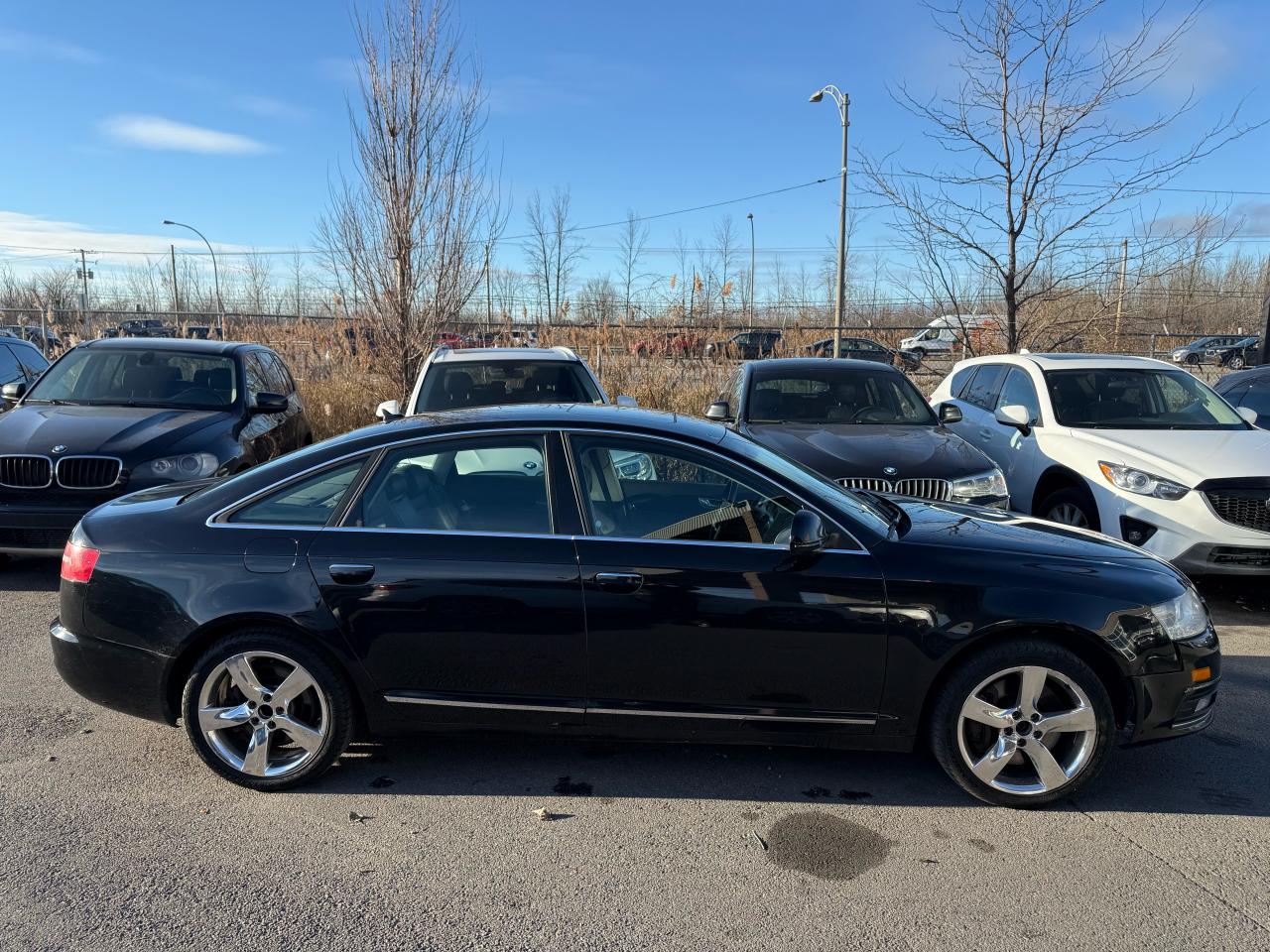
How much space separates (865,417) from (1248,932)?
5.47 meters

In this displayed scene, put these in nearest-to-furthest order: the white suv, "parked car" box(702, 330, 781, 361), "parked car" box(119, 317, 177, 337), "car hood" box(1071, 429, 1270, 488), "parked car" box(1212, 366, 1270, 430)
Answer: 1. the white suv
2. "car hood" box(1071, 429, 1270, 488)
3. "parked car" box(1212, 366, 1270, 430)
4. "parked car" box(702, 330, 781, 361)
5. "parked car" box(119, 317, 177, 337)

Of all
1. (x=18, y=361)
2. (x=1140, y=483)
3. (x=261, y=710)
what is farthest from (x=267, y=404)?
(x=1140, y=483)

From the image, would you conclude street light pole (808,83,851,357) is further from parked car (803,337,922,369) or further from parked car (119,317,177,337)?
parked car (119,317,177,337)

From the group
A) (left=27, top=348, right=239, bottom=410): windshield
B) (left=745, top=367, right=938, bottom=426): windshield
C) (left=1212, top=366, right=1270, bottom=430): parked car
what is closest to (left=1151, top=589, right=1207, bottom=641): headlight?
(left=745, top=367, right=938, bottom=426): windshield

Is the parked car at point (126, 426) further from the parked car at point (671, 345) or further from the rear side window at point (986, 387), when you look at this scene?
the rear side window at point (986, 387)

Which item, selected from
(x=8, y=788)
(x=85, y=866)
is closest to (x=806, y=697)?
(x=85, y=866)

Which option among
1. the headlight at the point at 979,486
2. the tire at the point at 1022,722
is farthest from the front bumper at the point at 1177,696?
the headlight at the point at 979,486

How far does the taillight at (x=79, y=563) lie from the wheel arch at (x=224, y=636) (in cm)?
55

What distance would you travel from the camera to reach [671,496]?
3758 mm

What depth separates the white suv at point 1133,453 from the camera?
6000mm

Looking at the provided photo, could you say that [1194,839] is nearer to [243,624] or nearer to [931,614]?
[931,614]

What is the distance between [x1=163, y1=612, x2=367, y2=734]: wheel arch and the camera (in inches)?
138

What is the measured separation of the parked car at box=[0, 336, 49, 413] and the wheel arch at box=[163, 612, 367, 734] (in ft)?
27.5

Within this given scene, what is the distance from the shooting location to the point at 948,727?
3.45 meters
